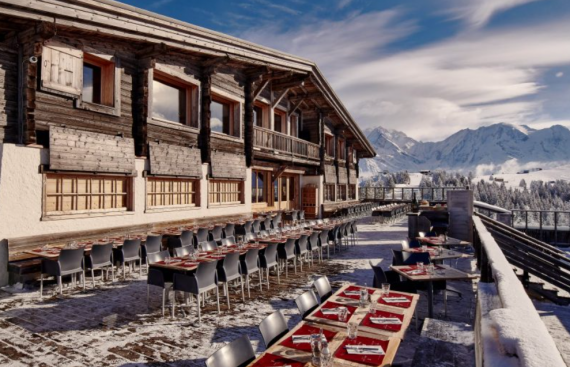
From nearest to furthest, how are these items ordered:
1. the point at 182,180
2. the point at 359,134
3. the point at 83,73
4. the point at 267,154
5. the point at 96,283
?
the point at 96,283
the point at 83,73
the point at 182,180
the point at 267,154
the point at 359,134

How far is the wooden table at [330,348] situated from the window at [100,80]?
30.6ft

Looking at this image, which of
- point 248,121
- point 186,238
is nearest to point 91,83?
point 186,238

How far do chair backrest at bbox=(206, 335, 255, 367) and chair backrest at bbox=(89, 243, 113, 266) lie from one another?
230 inches

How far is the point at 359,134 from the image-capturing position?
96.3 ft

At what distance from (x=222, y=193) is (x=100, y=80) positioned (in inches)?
241

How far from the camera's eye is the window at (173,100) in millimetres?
12086

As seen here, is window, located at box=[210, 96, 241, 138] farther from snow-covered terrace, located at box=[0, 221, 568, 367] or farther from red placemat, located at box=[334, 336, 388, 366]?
red placemat, located at box=[334, 336, 388, 366]

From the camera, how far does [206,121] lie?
13531 mm

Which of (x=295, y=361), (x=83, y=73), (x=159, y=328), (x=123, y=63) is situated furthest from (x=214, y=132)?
(x=295, y=361)

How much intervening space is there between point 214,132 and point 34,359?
10395mm

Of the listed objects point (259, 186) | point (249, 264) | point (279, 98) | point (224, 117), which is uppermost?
point (279, 98)

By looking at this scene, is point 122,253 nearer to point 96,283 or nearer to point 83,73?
point 96,283

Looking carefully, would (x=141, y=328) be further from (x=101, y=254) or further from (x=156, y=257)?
(x=101, y=254)

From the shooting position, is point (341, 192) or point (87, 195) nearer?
point (87, 195)
